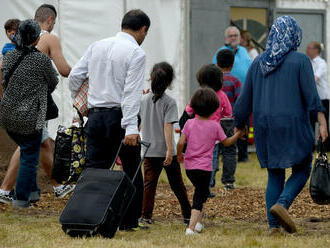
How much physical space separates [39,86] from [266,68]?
7.86 ft

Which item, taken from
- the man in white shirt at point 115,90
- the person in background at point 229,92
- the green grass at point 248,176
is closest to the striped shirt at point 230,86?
the person in background at point 229,92

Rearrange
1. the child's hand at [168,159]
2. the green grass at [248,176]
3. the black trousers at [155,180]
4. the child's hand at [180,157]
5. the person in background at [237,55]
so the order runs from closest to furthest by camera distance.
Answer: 1. the child's hand at [180,157]
2. the child's hand at [168,159]
3. the black trousers at [155,180]
4. the green grass at [248,176]
5. the person in background at [237,55]

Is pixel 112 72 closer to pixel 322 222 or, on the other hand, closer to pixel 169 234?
pixel 169 234

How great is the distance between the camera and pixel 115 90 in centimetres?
748

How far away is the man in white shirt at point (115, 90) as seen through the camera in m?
7.39

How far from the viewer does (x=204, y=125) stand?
7711 mm

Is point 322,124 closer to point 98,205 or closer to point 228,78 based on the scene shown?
point 98,205

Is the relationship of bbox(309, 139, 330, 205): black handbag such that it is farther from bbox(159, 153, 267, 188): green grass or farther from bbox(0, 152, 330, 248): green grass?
bbox(159, 153, 267, 188): green grass

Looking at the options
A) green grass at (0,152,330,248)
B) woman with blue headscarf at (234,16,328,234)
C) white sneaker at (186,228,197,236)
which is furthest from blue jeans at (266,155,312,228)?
white sneaker at (186,228,197,236)

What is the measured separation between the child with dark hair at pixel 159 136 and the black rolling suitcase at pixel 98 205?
3.40 ft

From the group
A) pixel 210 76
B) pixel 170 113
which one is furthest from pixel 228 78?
pixel 170 113

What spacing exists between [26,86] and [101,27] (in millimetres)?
4948

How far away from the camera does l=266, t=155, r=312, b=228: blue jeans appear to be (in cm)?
741

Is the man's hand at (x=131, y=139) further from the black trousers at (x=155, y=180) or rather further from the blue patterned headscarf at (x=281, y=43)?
the blue patterned headscarf at (x=281, y=43)
